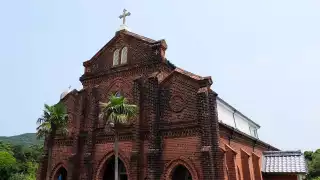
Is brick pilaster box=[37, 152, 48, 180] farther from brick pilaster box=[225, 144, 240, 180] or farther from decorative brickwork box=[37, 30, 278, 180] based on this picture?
brick pilaster box=[225, 144, 240, 180]

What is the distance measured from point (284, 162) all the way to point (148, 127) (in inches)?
519

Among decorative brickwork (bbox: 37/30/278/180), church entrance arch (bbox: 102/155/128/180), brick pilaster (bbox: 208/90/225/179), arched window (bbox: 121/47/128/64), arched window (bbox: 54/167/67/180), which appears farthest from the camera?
arched window (bbox: 54/167/67/180)

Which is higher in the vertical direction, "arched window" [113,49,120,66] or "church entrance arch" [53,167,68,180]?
"arched window" [113,49,120,66]

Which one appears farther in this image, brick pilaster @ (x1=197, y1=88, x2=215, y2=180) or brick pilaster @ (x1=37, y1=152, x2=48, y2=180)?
brick pilaster @ (x1=37, y1=152, x2=48, y2=180)

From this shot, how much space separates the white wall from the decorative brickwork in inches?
95.4

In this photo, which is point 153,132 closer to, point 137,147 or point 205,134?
point 137,147

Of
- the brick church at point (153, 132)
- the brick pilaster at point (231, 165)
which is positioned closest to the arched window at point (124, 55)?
the brick church at point (153, 132)

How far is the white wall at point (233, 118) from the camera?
2593cm

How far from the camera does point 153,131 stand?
66.4ft

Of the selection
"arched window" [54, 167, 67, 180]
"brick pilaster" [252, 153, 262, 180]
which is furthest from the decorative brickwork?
"brick pilaster" [252, 153, 262, 180]

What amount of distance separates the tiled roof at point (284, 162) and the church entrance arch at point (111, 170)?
1246cm

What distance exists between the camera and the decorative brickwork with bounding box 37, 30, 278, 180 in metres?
19.1

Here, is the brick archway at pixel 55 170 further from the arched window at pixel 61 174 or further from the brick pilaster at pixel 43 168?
the brick pilaster at pixel 43 168

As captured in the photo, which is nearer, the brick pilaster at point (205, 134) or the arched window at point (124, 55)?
the brick pilaster at point (205, 134)
